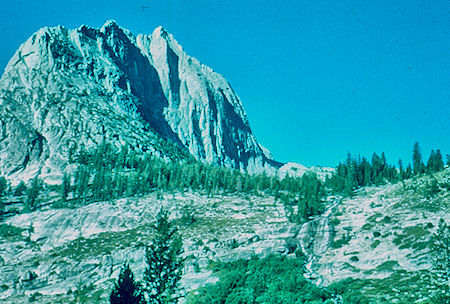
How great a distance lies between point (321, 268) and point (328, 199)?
62057 mm

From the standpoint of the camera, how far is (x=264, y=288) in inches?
1704

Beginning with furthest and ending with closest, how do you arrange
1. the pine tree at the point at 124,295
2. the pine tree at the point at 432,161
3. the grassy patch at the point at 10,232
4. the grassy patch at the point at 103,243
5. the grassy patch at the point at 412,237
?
the pine tree at the point at 432,161
the grassy patch at the point at 10,232
the grassy patch at the point at 103,243
the grassy patch at the point at 412,237
the pine tree at the point at 124,295

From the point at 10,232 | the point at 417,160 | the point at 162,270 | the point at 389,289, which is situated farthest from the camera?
the point at 417,160

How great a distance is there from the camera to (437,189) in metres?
76.6

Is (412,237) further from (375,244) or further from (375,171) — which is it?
(375,171)

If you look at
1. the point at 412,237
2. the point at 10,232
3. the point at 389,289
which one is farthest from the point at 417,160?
the point at 10,232

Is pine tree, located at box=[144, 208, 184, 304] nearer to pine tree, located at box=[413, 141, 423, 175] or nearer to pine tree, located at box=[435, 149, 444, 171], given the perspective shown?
pine tree, located at box=[435, 149, 444, 171]

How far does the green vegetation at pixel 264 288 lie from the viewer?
125 ft

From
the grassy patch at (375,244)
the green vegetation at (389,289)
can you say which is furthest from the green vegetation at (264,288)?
the grassy patch at (375,244)

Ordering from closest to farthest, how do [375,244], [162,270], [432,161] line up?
1. [162,270]
2. [375,244]
3. [432,161]

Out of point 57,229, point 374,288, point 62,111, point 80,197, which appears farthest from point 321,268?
point 62,111

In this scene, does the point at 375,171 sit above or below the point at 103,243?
above

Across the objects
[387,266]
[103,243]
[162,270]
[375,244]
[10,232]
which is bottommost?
[103,243]

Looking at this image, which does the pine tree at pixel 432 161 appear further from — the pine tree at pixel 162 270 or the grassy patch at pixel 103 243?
the pine tree at pixel 162 270
